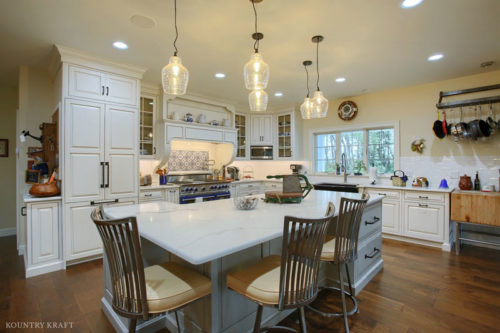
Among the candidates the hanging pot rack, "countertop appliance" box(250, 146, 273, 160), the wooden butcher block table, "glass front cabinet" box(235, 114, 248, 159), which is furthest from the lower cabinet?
the hanging pot rack

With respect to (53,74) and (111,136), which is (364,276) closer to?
(111,136)

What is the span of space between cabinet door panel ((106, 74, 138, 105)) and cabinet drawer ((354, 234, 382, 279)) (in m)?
3.41

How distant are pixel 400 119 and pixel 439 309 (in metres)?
3.24

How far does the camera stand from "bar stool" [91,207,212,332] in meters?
1.14

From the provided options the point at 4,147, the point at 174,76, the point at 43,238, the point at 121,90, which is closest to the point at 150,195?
the point at 43,238

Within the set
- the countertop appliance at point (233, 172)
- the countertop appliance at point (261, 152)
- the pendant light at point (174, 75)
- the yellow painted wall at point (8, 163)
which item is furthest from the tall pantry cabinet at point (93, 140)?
the countertop appliance at point (261, 152)

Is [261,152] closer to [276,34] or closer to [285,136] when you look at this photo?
[285,136]

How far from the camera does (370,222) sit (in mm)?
2600

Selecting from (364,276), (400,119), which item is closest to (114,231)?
(364,276)

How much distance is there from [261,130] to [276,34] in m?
3.39

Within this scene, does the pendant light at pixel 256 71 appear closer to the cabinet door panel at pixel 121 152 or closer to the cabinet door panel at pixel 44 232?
the cabinet door panel at pixel 121 152

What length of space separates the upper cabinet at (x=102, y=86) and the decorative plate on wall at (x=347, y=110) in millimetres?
3788

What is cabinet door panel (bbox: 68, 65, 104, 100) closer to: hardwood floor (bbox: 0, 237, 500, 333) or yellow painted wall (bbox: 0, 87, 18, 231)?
hardwood floor (bbox: 0, 237, 500, 333)

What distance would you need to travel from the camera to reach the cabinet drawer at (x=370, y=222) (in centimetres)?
249
